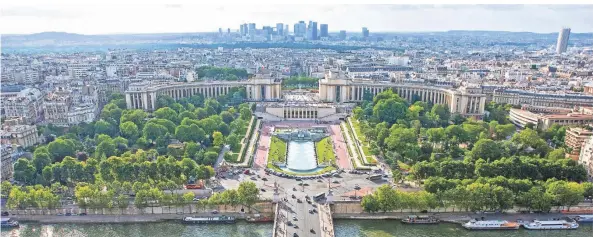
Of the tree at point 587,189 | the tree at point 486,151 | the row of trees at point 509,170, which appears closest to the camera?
the tree at point 587,189

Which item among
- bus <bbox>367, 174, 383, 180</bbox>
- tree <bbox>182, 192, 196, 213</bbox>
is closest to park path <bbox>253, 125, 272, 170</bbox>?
tree <bbox>182, 192, 196, 213</bbox>

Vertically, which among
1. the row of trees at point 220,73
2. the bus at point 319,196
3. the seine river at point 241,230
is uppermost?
the row of trees at point 220,73

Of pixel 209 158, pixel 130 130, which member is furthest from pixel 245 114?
pixel 209 158

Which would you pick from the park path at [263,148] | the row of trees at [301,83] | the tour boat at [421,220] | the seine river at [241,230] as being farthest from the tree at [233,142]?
the row of trees at [301,83]

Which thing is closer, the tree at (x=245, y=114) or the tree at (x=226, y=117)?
the tree at (x=226, y=117)

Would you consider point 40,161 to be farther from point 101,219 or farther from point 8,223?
point 101,219

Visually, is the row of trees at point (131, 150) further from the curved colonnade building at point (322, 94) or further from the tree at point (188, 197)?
the curved colonnade building at point (322, 94)

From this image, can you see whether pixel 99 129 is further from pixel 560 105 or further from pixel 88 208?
pixel 560 105
